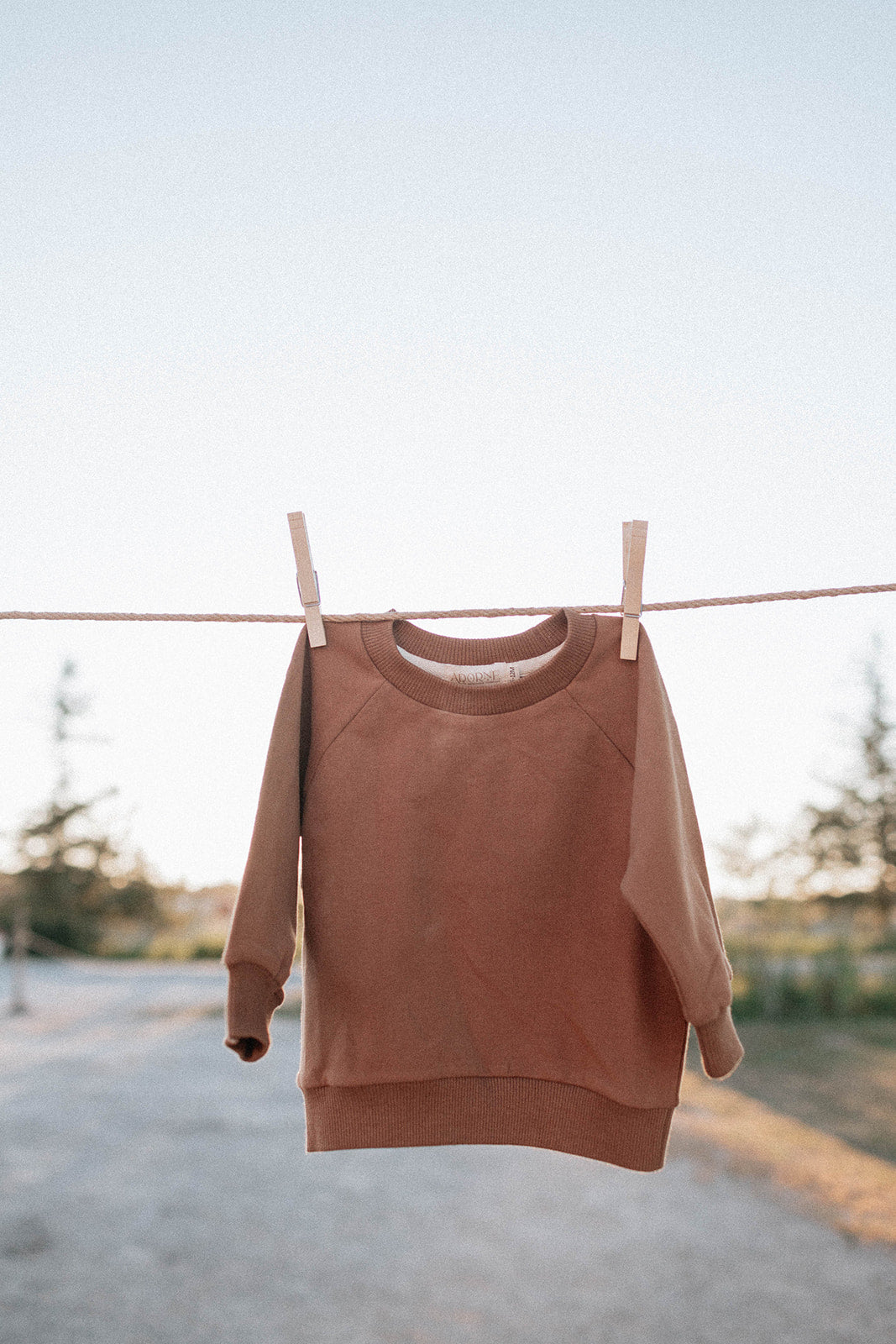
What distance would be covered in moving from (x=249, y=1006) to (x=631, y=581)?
0.56m

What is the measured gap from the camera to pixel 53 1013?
13.9 metres

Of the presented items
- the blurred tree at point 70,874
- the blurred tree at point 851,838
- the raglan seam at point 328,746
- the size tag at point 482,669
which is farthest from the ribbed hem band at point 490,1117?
the blurred tree at point 70,874

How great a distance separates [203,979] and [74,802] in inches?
141

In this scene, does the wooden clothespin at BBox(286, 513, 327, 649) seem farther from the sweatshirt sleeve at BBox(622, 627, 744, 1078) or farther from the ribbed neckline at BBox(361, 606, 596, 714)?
the sweatshirt sleeve at BBox(622, 627, 744, 1078)

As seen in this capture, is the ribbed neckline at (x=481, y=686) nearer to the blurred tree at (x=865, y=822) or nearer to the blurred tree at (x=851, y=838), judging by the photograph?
the blurred tree at (x=851, y=838)

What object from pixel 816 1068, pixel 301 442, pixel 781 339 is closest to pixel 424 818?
pixel 301 442

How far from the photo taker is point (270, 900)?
3.05 ft

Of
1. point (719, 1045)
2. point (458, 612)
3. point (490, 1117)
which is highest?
point (458, 612)

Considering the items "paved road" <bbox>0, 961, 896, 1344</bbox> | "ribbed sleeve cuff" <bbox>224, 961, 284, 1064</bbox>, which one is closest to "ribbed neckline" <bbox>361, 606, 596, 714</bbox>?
"ribbed sleeve cuff" <bbox>224, 961, 284, 1064</bbox>

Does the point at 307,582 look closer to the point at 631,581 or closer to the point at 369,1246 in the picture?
the point at 631,581

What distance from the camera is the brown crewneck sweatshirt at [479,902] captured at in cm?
99

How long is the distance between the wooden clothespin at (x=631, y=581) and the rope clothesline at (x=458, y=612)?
11 mm

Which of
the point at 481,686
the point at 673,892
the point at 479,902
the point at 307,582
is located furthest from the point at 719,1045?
the point at 307,582

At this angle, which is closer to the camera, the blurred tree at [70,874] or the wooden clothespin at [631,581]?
the wooden clothespin at [631,581]
